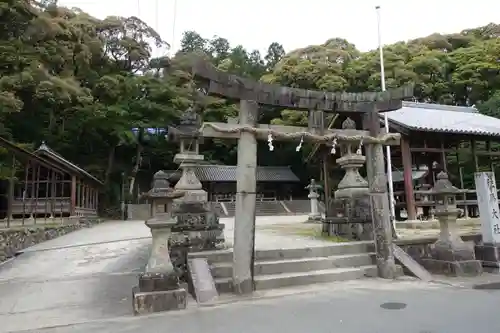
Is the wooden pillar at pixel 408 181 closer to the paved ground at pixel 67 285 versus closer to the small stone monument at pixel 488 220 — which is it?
the small stone monument at pixel 488 220

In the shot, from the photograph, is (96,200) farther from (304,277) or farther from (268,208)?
(304,277)

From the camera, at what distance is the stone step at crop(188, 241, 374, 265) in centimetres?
Result: 717

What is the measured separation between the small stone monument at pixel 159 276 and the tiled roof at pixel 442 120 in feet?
34.2

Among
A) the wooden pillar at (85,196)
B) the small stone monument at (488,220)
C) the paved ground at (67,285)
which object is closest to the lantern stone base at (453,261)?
the small stone monument at (488,220)

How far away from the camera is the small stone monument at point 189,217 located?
23.7 feet

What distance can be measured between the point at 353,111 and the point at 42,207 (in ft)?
70.8

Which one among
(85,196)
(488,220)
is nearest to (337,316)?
(488,220)

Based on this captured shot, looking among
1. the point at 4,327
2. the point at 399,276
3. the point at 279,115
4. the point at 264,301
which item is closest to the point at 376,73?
the point at 279,115

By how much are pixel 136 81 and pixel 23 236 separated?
947 inches

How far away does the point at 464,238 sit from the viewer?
945 cm

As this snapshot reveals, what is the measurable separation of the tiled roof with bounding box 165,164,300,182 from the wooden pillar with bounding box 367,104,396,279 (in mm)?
28145

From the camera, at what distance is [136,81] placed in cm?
3506

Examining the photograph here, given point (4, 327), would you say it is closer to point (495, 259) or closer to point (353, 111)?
point (353, 111)

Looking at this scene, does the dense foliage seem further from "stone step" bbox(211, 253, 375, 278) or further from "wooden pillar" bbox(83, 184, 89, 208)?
"stone step" bbox(211, 253, 375, 278)
